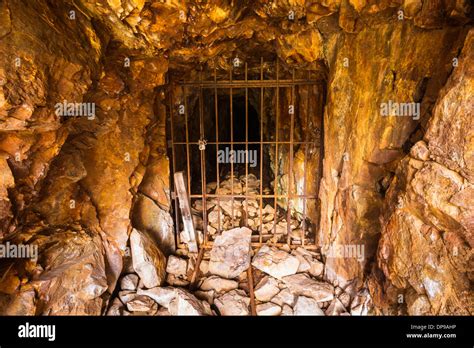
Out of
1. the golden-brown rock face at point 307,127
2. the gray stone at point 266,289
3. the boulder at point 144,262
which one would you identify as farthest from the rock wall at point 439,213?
the boulder at point 144,262

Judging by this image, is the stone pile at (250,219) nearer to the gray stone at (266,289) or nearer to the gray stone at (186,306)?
the gray stone at (266,289)

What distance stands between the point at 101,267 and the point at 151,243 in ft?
3.00

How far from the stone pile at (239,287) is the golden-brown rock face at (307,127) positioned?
0.24 metres

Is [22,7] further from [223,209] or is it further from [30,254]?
[223,209]

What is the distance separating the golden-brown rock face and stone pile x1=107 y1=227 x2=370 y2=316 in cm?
24

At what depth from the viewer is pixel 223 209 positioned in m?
5.97

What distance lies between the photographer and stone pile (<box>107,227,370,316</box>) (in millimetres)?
3520

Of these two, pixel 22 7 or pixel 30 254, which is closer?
pixel 22 7

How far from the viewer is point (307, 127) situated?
452cm

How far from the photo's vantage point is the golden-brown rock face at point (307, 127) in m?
2.20

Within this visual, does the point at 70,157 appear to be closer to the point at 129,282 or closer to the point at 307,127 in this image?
the point at 129,282

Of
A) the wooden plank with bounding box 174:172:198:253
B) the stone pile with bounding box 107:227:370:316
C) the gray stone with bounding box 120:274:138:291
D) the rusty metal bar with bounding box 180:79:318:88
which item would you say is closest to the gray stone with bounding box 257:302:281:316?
the stone pile with bounding box 107:227:370:316
